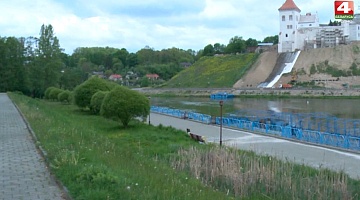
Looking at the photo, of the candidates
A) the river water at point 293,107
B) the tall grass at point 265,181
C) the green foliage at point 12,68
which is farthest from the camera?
the green foliage at point 12,68

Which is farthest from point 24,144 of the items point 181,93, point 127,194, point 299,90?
point 181,93

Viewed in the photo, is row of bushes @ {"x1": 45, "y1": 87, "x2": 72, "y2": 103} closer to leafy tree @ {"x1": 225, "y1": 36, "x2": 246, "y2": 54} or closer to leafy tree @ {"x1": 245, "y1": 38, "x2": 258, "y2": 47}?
leafy tree @ {"x1": 225, "y1": 36, "x2": 246, "y2": 54}

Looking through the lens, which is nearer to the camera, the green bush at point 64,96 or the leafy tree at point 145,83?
the green bush at point 64,96

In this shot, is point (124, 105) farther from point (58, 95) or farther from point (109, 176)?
point (58, 95)

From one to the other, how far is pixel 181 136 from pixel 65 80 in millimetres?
44637

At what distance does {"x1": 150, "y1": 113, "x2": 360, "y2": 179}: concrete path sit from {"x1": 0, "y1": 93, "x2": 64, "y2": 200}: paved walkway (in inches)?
302

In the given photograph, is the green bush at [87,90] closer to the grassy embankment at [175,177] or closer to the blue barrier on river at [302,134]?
the blue barrier on river at [302,134]

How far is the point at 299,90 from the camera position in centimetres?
6362

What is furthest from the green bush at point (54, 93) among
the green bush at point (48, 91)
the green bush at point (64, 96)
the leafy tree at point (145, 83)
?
the leafy tree at point (145, 83)

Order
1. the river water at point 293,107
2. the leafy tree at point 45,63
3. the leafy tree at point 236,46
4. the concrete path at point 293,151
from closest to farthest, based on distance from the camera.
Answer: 1. the concrete path at point 293,151
2. the river water at point 293,107
3. the leafy tree at point 45,63
4. the leafy tree at point 236,46

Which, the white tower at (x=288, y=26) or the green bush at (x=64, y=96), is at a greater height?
the white tower at (x=288, y=26)

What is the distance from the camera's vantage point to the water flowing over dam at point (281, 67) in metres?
74.5

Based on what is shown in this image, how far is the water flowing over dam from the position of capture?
7452cm

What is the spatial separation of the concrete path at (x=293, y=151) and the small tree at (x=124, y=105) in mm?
3500
